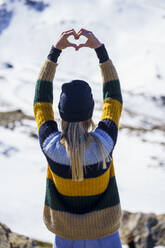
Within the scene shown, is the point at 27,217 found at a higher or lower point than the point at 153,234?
lower

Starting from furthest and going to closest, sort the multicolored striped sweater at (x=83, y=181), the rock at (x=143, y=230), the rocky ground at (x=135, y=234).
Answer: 1. the rock at (x=143, y=230)
2. the rocky ground at (x=135, y=234)
3. the multicolored striped sweater at (x=83, y=181)

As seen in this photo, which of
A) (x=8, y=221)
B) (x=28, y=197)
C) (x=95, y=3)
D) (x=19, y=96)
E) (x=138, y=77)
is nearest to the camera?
(x=8, y=221)

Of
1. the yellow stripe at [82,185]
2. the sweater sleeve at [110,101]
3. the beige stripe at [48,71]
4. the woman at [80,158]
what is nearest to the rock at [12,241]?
the woman at [80,158]

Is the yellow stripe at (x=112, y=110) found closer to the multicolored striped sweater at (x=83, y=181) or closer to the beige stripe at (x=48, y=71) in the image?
the multicolored striped sweater at (x=83, y=181)

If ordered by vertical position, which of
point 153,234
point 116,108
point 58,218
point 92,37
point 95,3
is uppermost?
point 95,3

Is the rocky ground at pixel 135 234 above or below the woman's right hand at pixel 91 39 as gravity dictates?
below

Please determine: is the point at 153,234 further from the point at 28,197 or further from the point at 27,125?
the point at 27,125

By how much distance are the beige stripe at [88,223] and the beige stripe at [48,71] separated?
0.93 meters

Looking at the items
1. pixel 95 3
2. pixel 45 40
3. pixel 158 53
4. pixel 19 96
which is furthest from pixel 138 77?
pixel 95 3

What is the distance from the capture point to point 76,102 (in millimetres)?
2365

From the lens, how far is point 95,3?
173250 millimetres

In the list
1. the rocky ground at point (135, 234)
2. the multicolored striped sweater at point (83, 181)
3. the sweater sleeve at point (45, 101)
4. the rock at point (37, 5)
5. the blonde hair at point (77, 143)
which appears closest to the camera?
the blonde hair at point (77, 143)

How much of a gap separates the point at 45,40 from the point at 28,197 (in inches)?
5614

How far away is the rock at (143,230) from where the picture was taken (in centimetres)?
582
